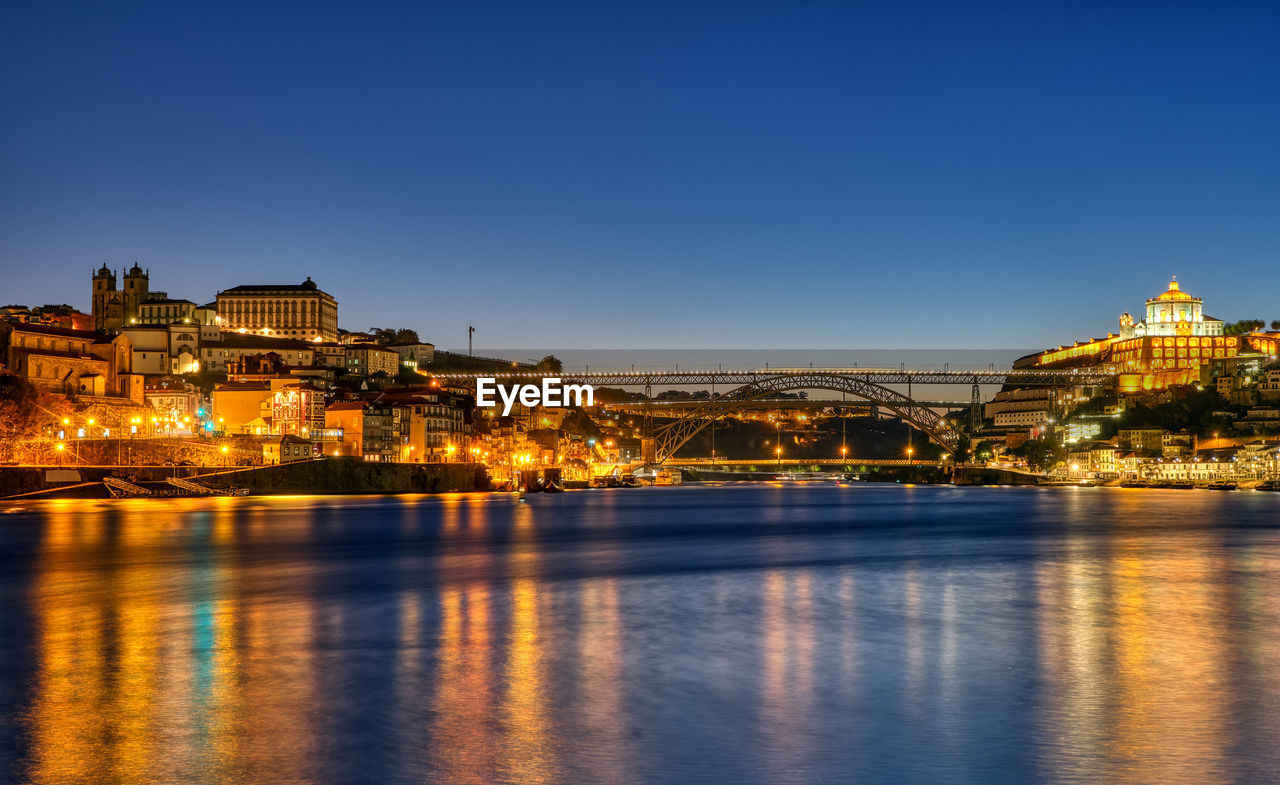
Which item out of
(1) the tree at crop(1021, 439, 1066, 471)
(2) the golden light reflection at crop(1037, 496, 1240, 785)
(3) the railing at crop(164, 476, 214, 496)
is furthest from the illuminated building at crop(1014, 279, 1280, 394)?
(2) the golden light reflection at crop(1037, 496, 1240, 785)

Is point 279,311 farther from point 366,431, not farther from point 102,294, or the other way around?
point 366,431

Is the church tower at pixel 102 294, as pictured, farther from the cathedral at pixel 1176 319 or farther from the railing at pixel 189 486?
the cathedral at pixel 1176 319

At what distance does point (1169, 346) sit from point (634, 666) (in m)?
129

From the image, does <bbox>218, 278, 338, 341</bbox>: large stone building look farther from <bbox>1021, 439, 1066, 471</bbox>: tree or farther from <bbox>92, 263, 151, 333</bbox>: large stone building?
<bbox>1021, 439, 1066, 471</bbox>: tree

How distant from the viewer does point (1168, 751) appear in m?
8.31

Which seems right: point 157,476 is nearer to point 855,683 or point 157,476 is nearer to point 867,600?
point 867,600

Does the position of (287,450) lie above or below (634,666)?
above

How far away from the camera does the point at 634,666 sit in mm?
12055

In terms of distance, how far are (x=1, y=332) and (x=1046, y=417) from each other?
355ft

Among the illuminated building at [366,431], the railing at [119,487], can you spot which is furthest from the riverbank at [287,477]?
the illuminated building at [366,431]

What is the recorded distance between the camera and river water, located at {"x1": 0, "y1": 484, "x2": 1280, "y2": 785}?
8094 mm

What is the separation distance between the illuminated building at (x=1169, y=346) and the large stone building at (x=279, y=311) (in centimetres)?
8382

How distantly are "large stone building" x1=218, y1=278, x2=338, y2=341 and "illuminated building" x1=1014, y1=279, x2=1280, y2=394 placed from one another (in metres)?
83.8

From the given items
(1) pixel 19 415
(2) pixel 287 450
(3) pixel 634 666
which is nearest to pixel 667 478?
(2) pixel 287 450
